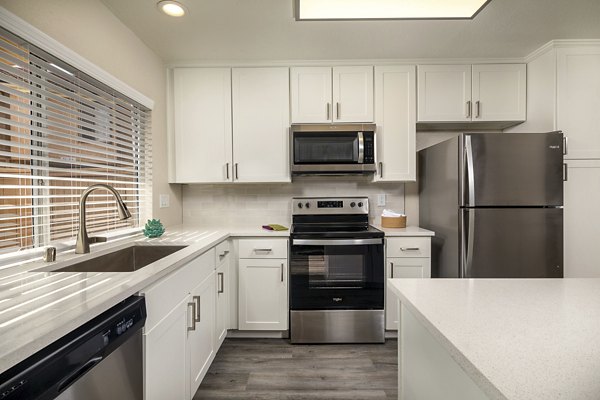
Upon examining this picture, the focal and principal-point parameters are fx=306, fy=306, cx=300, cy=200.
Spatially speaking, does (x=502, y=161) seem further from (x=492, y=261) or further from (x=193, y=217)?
(x=193, y=217)

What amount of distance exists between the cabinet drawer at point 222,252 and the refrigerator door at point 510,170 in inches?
69.3

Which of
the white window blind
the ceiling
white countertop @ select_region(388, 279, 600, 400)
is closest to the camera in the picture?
white countertop @ select_region(388, 279, 600, 400)

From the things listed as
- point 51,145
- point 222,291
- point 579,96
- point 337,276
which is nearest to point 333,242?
point 337,276

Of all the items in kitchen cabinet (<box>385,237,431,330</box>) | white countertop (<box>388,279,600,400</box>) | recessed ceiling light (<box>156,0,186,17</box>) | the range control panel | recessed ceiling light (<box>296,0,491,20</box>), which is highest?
recessed ceiling light (<box>156,0,186,17</box>)

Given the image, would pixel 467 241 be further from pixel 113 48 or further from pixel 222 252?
pixel 113 48

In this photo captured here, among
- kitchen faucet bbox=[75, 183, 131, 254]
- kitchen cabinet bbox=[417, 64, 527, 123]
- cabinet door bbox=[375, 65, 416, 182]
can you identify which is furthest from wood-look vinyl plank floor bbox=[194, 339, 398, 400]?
kitchen cabinet bbox=[417, 64, 527, 123]

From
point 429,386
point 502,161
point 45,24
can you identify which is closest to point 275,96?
point 45,24

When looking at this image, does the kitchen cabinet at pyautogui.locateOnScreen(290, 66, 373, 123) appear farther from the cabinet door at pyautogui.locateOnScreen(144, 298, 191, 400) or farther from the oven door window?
the cabinet door at pyautogui.locateOnScreen(144, 298, 191, 400)

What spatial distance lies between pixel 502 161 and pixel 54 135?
2.69 metres

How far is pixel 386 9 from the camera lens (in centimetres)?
169

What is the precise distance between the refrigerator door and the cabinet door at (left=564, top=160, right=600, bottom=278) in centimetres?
A: 26

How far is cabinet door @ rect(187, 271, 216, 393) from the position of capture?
1614 mm

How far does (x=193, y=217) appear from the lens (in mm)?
3008

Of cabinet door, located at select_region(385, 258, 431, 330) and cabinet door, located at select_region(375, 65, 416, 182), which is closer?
cabinet door, located at select_region(385, 258, 431, 330)
